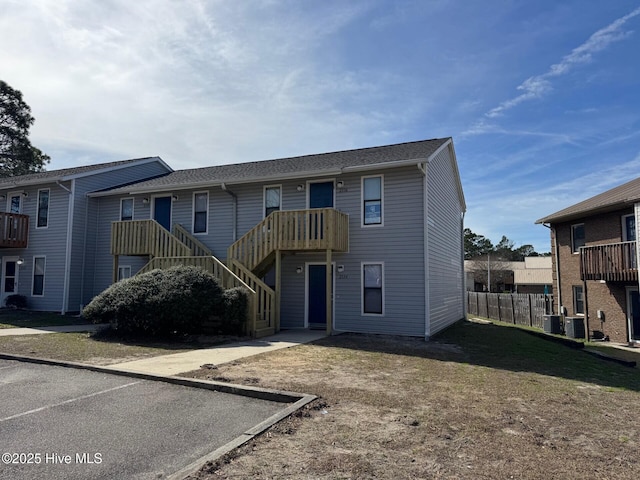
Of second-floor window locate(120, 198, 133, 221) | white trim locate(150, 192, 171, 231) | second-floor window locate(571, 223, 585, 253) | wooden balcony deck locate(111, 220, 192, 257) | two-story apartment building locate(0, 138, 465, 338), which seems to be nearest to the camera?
two-story apartment building locate(0, 138, 465, 338)

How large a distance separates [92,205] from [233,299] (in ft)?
34.4

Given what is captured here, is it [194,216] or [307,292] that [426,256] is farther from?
[194,216]

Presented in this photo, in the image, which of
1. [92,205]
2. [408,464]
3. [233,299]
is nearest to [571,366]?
[408,464]

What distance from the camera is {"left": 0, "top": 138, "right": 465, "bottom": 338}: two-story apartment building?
12.5 meters

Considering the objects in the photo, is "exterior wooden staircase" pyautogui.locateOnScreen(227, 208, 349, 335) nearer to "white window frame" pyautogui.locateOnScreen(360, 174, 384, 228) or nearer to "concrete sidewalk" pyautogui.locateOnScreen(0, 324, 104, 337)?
"white window frame" pyautogui.locateOnScreen(360, 174, 384, 228)

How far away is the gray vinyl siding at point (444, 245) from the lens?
43.6ft

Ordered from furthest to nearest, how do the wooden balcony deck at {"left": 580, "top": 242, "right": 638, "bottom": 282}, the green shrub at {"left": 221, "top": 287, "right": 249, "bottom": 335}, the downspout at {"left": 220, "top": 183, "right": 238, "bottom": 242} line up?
1. the wooden balcony deck at {"left": 580, "top": 242, "right": 638, "bottom": 282}
2. the downspout at {"left": 220, "top": 183, "right": 238, "bottom": 242}
3. the green shrub at {"left": 221, "top": 287, "right": 249, "bottom": 335}

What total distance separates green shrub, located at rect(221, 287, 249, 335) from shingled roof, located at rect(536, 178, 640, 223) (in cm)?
1408

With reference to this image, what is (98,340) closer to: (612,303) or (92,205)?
(92,205)

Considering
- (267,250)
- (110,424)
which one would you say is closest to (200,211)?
(267,250)

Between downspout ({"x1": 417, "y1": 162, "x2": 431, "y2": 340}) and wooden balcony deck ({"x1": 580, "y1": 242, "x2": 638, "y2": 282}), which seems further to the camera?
wooden balcony deck ({"x1": 580, "y1": 242, "x2": 638, "y2": 282})

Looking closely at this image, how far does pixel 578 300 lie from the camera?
64.6 ft

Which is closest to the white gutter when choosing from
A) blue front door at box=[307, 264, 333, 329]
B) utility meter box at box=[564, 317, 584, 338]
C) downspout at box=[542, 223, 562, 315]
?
blue front door at box=[307, 264, 333, 329]

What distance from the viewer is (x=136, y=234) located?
49.7 ft
